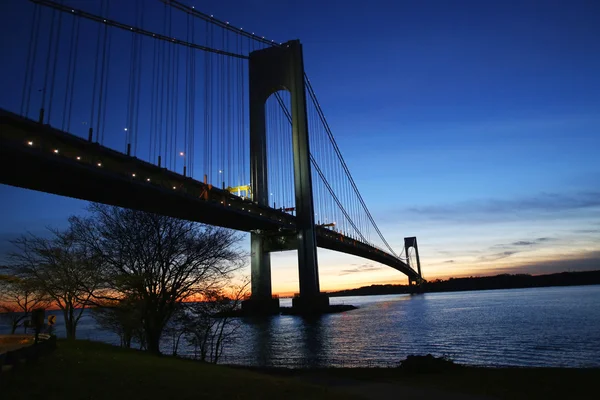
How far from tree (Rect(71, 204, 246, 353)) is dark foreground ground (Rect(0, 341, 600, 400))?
171 inches

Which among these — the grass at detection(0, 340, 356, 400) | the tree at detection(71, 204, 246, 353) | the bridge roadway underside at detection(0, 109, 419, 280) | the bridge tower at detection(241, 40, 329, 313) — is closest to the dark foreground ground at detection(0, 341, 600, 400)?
the grass at detection(0, 340, 356, 400)

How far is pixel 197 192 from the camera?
4166 cm

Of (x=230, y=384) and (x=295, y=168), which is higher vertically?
(x=295, y=168)

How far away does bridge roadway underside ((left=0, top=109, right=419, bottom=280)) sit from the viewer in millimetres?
25078

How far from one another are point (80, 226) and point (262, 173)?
42.2 metres

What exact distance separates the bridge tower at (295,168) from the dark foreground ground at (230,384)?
144ft

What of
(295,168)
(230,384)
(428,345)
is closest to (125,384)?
(230,384)

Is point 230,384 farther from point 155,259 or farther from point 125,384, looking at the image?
point 155,259

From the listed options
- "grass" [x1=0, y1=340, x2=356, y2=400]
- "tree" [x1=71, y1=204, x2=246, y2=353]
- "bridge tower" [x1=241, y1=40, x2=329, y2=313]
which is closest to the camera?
"grass" [x1=0, y1=340, x2=356, y2=400]

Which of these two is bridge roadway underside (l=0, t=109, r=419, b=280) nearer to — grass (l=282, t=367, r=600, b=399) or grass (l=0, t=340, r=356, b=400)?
grass (l=0, t=340, r=356, b=400)

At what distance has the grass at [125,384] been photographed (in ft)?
26.7

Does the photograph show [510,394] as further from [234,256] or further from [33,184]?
[33,184]

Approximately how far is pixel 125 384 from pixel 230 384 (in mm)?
2339

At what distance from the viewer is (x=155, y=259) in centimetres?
1822
